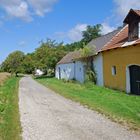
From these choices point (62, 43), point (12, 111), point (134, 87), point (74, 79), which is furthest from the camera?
point (62, 43)

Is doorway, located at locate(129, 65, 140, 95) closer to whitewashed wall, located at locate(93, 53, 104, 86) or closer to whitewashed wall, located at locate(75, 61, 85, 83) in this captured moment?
whitewashed wall, located at locate(93, 53, 104, 86)

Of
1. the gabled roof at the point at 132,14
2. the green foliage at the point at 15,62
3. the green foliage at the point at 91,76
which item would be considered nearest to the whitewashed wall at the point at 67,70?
the green foliage at the point at 91,76

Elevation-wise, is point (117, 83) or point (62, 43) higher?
point (62, 43)

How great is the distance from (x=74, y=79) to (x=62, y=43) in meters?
20.3

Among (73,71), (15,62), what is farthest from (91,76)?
(15,62)

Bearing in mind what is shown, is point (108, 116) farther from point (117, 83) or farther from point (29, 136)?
point (117, 83)

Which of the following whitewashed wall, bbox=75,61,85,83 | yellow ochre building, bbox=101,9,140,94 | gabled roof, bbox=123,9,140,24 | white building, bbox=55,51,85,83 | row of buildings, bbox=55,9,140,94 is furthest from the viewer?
white building, bbox=55,51,85,83

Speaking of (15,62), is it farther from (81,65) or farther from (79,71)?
(81,65)

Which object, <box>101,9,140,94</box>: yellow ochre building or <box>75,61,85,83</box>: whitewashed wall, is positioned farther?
<box>75,61,85,83</box>: whitewashed wall

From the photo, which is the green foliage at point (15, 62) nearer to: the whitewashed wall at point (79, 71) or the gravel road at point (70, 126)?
the whitewashed wall at point (79, 71)

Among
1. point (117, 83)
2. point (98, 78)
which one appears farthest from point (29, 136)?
point (98, 78)

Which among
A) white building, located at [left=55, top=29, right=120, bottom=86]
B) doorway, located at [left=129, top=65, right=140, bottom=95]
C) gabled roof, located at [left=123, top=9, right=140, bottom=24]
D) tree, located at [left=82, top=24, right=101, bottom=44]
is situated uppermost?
tree, located at [left=82, top=24, right=101, bottom=44]

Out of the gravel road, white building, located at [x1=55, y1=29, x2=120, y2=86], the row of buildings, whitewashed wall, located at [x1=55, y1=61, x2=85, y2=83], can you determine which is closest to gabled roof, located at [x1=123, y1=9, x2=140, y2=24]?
the row of buildings

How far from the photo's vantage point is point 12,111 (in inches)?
608
